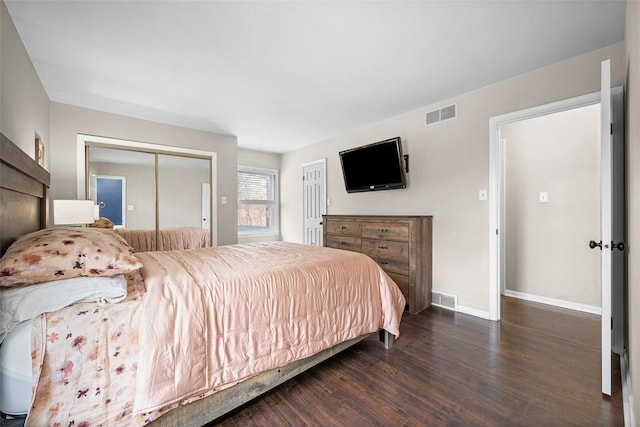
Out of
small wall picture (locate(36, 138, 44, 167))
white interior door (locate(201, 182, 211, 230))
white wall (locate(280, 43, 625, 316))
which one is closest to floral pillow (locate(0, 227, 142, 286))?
small wall picture (locate(36, 138, 44, 167))

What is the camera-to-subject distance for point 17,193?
1.44 meters

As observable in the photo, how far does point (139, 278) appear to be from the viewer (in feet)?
4.59

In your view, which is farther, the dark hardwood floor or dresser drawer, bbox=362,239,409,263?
dresser drawer, bbox=362,239,409,263

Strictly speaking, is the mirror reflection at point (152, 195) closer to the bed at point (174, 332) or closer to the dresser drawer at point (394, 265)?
the bed at point (174, 332)

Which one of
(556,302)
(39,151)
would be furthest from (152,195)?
(556,302)

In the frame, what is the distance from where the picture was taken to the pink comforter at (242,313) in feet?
3.87

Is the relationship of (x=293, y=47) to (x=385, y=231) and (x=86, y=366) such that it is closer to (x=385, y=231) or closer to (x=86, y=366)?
(x=385, y=231)

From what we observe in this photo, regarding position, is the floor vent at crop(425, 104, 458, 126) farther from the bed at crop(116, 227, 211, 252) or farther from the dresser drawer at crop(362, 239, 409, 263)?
the bed at crop(116, 227, 211, 252)

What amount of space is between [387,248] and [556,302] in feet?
7.00

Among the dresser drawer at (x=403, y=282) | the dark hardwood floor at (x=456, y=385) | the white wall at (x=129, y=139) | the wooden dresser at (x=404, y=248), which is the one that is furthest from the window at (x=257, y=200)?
the dark hardwood floor at (x=456, y=385)

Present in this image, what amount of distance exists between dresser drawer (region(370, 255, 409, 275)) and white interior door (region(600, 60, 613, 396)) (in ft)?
5.32

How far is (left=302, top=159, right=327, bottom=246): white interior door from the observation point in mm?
4957

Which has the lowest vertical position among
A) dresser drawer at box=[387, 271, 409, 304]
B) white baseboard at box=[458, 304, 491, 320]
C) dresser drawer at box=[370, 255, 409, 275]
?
white baseboard at box=[458, 304, 491, 320]

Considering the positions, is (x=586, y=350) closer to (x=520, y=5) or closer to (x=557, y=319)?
Result: (x=557, y=319)
